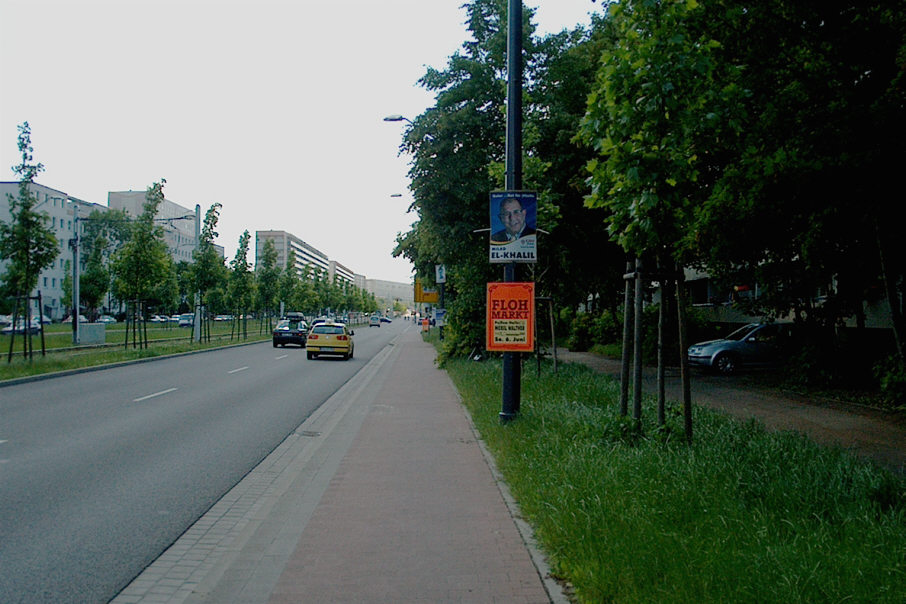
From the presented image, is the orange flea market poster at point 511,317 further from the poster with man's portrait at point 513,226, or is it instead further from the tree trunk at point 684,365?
the tree trunk at point 684,365

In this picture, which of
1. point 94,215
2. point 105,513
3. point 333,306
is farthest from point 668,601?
point 333,306

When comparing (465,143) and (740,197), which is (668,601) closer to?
(740,197)

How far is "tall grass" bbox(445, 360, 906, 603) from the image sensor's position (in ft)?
12.4

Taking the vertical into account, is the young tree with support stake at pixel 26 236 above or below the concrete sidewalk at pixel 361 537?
above

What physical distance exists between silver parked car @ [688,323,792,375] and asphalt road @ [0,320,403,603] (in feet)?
33.8

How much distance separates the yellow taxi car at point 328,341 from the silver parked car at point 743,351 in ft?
45.3

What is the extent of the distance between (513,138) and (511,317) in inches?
98.7

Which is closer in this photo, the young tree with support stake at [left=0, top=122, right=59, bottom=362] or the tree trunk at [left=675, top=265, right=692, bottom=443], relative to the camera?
the tree trunk at [left=675, top=265, right=692, bottom=443]

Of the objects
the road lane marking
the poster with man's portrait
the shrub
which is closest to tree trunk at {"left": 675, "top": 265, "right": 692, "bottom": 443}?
the poster with man's portrait

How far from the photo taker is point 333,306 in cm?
11125

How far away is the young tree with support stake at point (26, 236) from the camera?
20781mm

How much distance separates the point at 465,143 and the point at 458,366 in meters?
6.19

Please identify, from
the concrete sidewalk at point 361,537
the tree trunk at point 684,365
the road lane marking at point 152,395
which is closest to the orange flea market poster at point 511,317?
the concrete sidewalk at point 361,537

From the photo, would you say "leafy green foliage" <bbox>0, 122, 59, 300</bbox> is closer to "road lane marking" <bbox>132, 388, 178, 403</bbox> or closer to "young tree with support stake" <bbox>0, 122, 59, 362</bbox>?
"young tree with support stake" <bbox>0, 122, 59, 362</bbox>
